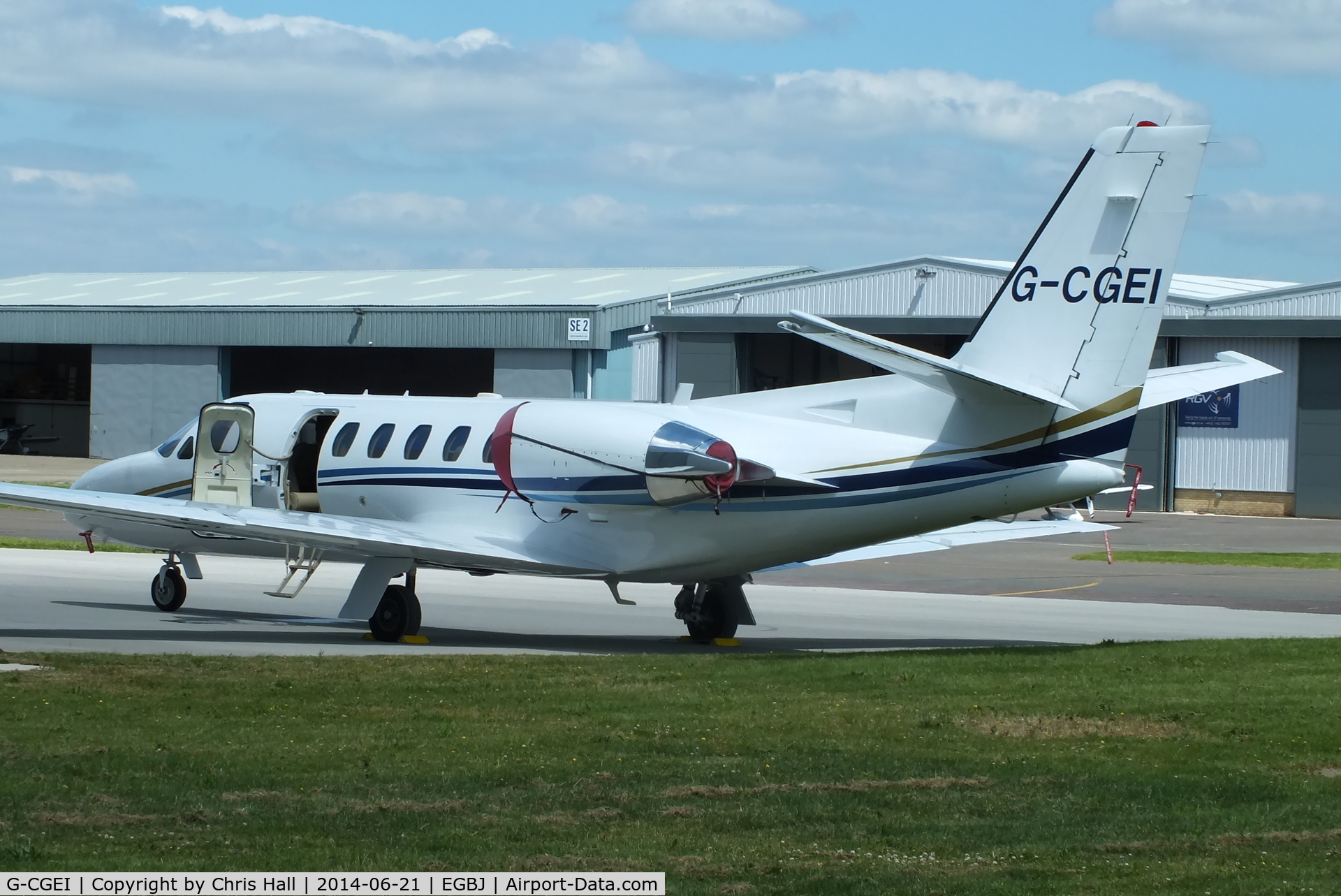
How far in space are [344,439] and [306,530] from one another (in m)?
3.10

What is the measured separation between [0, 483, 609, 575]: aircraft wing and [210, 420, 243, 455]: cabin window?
281 centimetres

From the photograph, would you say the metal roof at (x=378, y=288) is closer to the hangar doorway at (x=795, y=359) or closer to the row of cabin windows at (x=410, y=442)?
the hangar doorway at (x=795, y=359)

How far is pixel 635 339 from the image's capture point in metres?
59.2

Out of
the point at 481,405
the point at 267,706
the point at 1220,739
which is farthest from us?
the point at 481,405

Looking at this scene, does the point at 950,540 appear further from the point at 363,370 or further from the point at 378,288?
the point at 363,370

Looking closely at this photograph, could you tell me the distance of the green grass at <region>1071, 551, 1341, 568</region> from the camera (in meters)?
35.1

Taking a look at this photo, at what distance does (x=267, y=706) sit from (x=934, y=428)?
8100 millimetres

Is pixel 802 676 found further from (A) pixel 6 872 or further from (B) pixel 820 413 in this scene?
(A) pixel 6 872

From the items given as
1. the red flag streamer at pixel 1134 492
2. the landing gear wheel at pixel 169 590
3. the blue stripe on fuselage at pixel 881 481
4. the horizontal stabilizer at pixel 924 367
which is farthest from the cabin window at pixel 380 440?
the red flag streamer at pixel 1134 492

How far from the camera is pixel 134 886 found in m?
7.67

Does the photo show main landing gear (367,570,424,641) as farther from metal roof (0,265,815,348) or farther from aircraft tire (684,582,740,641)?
metal roof (0,265,815,348)

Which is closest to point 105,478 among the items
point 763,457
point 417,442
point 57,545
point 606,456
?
point 417,442

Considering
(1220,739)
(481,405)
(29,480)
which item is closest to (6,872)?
(1220,739)

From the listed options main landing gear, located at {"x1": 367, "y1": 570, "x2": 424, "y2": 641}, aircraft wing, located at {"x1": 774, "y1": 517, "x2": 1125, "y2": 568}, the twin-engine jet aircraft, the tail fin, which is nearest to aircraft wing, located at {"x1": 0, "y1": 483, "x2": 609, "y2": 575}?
the twin-engine jet aircraft
